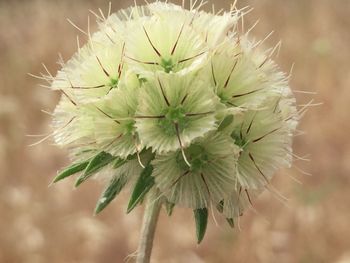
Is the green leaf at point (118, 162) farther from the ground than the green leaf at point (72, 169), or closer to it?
farther from the ground

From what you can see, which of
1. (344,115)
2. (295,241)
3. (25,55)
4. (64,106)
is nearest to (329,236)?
(295,241)

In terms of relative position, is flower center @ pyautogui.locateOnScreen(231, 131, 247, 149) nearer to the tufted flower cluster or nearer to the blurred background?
the tufted flower cluster

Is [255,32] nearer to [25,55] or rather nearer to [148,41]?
[25,55]

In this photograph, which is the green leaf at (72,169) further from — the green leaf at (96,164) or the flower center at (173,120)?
the flower center at (173,120)

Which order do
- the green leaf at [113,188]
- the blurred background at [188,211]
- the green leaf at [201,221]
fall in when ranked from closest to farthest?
the green leaf at [201,221], the green leaf at [113,188], the blurred background at [188,211]

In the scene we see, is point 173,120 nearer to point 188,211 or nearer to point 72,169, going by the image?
point 72,169

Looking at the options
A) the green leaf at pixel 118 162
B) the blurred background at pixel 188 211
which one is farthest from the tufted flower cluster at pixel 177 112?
the blurred background at pixel 188 211
